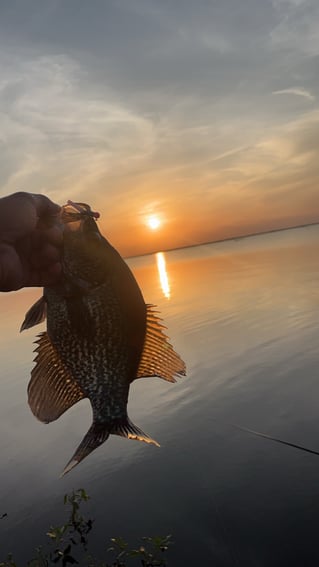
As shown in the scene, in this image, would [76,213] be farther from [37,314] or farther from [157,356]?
[157,356]

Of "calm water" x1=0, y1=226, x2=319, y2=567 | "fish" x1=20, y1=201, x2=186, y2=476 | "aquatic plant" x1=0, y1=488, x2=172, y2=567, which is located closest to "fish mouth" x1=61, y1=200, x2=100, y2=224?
"fish" x1=20, y1=201, x2=186, y2=476

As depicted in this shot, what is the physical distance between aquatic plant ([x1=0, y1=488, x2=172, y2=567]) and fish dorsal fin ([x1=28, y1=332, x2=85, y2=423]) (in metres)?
5.16

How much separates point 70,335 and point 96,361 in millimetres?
397

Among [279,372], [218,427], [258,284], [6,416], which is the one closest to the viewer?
[218,427]

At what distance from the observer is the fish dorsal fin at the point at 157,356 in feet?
15.6

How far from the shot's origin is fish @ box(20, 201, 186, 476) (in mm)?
4492

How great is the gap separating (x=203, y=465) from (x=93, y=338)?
10086mm

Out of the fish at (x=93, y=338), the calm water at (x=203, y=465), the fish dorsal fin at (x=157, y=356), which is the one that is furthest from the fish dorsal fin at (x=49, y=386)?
the calm water at (x=203, y=465)

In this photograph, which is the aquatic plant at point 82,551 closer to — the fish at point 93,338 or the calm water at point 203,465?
the calm water at point 203,465

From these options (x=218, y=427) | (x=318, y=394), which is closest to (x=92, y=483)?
(x=218, y=427)

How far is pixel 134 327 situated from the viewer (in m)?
4.67

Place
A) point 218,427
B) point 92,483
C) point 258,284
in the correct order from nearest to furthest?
1. point 92,483
2. point 218,427
3. point 258,284

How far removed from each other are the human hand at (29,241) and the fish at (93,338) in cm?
13

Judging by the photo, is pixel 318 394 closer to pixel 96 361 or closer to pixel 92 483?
pixel 92 483
